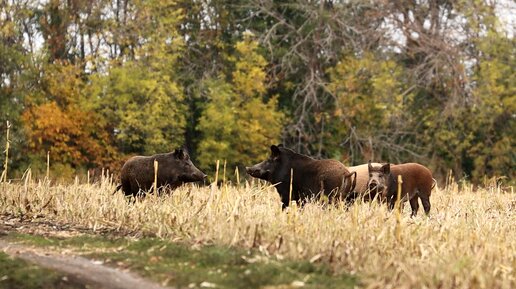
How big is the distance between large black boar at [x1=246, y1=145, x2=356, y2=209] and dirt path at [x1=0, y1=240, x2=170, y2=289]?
5.19m

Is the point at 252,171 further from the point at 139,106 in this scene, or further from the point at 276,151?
the point at 139,106

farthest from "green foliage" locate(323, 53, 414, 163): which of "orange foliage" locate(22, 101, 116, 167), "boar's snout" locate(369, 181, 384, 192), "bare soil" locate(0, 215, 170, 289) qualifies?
"bare soil" locate(0, 215, 170, 289)

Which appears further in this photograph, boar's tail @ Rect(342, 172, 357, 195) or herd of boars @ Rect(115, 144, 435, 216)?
herd of boars @ Rect(115, 144, 435, 216)

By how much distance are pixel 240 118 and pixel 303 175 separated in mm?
20937

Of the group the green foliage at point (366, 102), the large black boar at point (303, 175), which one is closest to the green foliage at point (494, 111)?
the green foliage at point (366, 102)

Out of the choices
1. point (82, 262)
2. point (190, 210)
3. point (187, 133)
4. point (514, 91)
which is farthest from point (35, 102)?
point (82, 262)

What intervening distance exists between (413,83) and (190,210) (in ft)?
97.5

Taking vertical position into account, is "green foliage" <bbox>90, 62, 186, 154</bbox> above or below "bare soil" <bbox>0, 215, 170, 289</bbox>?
above

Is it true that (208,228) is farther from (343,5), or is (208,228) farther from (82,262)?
(343,5)

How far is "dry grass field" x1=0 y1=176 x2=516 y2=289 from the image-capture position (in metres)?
9.72

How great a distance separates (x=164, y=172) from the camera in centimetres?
1614

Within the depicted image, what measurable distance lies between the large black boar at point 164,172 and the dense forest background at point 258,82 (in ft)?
53.7

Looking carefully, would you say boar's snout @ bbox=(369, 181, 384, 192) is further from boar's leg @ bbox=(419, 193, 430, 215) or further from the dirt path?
the dirt path

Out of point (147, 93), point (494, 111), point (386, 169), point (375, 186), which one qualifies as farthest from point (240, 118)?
point (375, 186)
